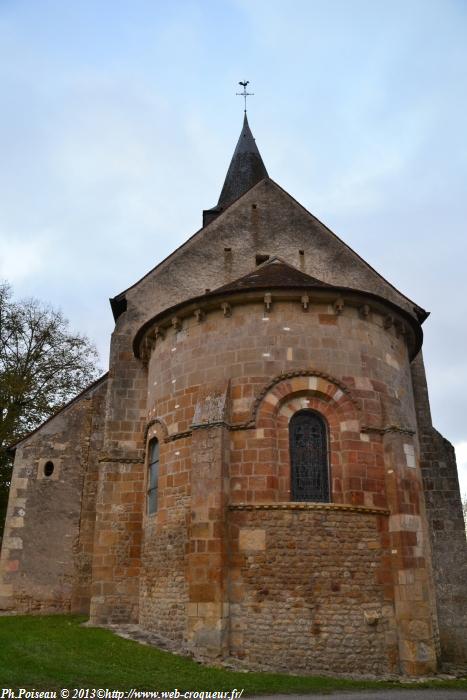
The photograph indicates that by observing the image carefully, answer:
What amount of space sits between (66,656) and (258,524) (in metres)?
3.86

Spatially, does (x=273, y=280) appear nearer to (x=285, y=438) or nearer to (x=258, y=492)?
(x=285, y=438)

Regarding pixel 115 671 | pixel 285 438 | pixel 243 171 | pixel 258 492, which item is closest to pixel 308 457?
pixel 285 438

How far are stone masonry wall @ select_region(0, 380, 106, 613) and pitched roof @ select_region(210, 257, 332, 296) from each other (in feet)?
20.9

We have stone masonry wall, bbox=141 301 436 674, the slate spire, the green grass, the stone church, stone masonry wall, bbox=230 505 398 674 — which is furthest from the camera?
the slate spire

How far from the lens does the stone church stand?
1070cm

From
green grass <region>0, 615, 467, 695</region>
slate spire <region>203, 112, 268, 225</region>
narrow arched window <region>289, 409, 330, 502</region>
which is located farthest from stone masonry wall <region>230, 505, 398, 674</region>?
slate spire <region>203, 112, 268, 225</region>

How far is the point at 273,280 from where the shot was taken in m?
13.1

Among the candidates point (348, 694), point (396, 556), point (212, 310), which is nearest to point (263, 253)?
point (212, 310)

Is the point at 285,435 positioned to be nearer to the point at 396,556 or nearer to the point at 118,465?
the point at 396,556

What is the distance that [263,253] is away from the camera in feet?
57.7

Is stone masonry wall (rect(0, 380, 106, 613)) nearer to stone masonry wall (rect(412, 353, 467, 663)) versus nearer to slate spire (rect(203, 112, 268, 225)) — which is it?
stone masonry wall (rect(412, 353, 467, 663))

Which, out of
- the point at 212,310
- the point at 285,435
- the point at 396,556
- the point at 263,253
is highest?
Result: the point at 263,253

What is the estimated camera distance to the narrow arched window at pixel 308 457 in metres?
11.6

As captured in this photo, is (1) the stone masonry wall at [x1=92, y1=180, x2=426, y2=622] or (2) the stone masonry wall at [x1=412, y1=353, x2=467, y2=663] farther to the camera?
(1) the stone masonry wall at [x1=92, y1=180, x2=426, y2=622]
